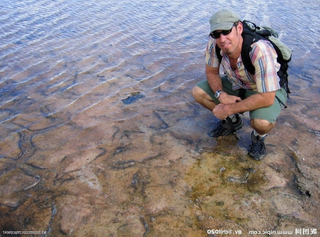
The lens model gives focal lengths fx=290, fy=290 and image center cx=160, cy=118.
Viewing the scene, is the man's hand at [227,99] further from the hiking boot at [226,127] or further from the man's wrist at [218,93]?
the hiking boot at [226,127]

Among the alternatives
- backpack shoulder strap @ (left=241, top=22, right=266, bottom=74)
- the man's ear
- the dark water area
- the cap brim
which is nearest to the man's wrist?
backpack shoulder strap @ (left=241, top=22, right=266, bottom=74)

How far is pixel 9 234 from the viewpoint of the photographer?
2.63 meters

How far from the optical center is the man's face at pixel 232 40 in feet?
10.00

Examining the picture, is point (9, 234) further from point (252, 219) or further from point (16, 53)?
point (16, 53)

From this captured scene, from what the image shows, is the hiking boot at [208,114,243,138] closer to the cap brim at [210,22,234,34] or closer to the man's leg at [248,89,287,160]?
the man's leg at [248,89,287,160]

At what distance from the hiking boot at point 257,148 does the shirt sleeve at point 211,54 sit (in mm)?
1033

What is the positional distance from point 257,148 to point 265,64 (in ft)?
3.66

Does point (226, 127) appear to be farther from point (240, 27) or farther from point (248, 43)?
point (240, 27)

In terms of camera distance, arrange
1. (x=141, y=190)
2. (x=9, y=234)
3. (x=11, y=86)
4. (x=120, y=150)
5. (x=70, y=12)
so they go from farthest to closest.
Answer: (x=70, y=12) → (x=11, y=86) → (x=120, y=150) → (x=141, y=190) → (x=9, y=234)

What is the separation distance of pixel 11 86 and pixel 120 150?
8.91 ft

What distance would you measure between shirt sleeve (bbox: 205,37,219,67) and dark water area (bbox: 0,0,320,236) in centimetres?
99

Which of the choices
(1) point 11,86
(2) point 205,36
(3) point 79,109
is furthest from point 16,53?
(2) point 205,36

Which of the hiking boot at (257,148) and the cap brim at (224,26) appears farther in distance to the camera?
the hiking boot at (257,148)

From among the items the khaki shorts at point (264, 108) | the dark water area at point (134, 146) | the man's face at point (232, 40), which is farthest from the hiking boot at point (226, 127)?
the man's face at point (232, 40)
